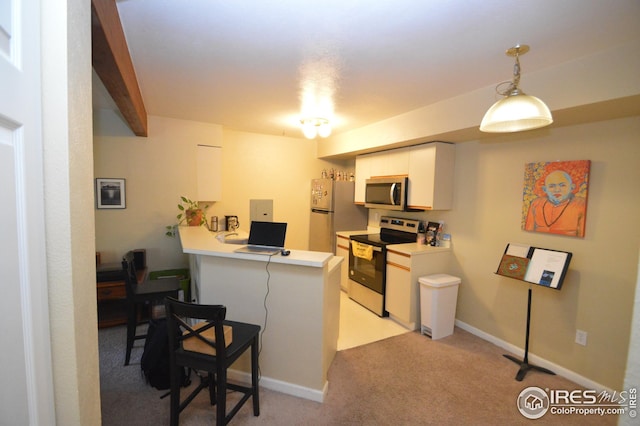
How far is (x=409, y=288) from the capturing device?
3.28 metres

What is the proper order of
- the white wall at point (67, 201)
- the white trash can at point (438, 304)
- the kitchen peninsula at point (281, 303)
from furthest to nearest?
1. the white trash can at point (438, 304)
2. the kitchen peninsula at point (281, 303)
3. the white wall at point (67, 201)

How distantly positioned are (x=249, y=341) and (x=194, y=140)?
3.12 metres

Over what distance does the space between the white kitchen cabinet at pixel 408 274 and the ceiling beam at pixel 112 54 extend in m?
3.03

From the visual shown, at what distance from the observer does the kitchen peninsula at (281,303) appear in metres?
2.13

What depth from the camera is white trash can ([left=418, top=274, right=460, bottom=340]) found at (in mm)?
3135

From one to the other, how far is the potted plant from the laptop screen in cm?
190

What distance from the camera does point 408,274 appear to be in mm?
3285

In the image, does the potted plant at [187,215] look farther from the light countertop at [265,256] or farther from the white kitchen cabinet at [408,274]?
the white kitchen cabinet at [408,274]

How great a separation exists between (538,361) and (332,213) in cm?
305

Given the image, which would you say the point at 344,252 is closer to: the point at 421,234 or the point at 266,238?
the point at 421,234

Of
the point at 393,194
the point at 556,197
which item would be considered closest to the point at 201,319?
the point at 393,194

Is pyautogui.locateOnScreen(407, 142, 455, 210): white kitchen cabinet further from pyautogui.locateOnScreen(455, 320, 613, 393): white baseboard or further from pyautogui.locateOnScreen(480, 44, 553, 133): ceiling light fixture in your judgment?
pyautogui.locateOnScreen(480, 44, 553, 133): ceiling light fixture

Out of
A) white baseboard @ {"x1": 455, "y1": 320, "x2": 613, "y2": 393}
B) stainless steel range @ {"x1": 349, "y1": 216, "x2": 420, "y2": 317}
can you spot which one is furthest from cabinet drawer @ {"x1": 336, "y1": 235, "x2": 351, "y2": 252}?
white baseboard @ {"x1": 455, "y1": 320, "x2": 613, "y2": 393}

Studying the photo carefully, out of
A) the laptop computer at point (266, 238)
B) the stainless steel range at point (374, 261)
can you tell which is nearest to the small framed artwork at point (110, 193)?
the laptop computer at point (266, 238)
